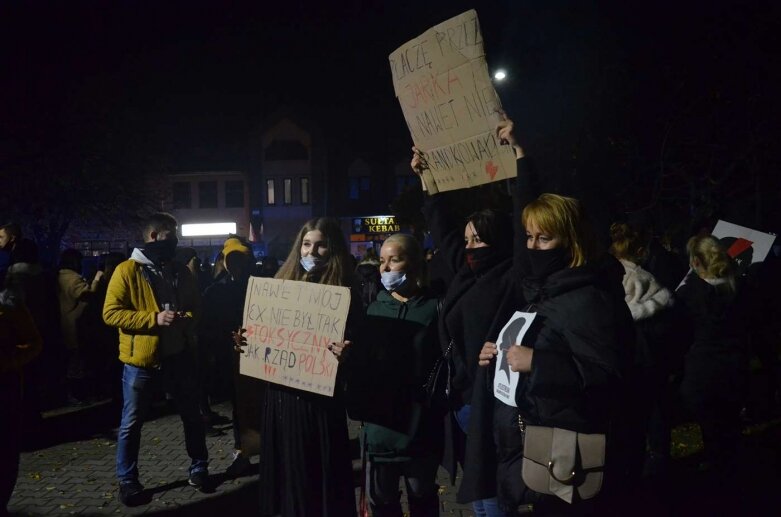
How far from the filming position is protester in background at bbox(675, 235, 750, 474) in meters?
5.18

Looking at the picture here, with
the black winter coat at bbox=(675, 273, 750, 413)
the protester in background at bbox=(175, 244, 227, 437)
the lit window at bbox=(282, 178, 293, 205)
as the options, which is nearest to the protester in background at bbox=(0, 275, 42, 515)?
the protester in background at bbox=(175, 244, 227, 437)

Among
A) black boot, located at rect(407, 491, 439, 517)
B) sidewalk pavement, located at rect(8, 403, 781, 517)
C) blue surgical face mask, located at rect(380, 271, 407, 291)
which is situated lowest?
sidewalk pavement, located at rect(8, 403, 781, 517)

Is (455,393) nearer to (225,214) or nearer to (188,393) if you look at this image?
(188,393)

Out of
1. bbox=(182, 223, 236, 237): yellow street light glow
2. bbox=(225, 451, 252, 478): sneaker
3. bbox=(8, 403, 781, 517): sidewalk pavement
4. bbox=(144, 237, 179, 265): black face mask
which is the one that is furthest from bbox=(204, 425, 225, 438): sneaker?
bbox=(182, 223, 236, 237): yellow street light glow

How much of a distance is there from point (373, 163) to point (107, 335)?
4210cm

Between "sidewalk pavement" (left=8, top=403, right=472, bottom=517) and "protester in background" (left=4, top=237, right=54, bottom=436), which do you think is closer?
"sidewalk pavement" (left=8, top=403, right=472, bottom=517)

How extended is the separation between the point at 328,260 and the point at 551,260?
5.32 ft

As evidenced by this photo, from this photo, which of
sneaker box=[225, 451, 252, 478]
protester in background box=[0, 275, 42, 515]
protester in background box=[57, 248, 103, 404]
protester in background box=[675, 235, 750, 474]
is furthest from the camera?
protester in background box=[57, 248, 103, 404]

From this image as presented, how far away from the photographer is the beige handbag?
2.51m

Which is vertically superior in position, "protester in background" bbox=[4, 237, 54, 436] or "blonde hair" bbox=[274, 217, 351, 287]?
"blonde hair" bbox=[274, 217, 351, 287]

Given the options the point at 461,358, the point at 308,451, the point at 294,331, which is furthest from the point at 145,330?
the point at 461,358

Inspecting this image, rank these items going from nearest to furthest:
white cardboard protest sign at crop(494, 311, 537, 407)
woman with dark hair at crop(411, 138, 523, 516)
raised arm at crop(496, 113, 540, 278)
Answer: white cardboard protest sign at crop(494, 311, 537, 407), raised arm at crop(496, 113, 540, 278), woman with dark hair at crop(411, 138, 523, 516)

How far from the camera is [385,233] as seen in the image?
4709 centimetres

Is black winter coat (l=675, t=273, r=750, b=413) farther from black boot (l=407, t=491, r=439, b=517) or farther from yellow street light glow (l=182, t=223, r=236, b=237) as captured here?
yellow street light glow (l=182, t=223, r=236, b=237)
